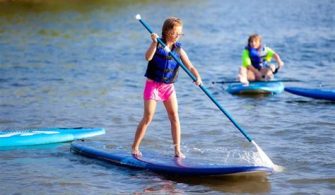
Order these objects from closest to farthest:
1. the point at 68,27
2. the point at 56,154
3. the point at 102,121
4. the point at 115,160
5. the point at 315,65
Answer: the point at 115,160 < the point at 56,154 < the point at 102,121 < the point at 315,65 < the point at 68,27

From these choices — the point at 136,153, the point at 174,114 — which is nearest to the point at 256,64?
the point at 136,153

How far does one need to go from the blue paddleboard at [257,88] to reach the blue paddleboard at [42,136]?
168 inches

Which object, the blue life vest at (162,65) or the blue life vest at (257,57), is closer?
the blue life vest at (162,65)

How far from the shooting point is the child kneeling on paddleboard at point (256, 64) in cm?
1366

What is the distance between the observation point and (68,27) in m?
30.1

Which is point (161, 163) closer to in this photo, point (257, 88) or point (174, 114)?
point (174, 114)

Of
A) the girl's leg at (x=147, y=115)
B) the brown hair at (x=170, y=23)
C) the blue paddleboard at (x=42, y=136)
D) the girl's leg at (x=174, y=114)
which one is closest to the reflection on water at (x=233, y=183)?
the girl's leg at (x=174, y=114)

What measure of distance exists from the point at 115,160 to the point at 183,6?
3660 cm

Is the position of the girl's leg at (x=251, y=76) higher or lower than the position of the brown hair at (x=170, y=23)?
lower

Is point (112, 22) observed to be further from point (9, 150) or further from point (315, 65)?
point (9, 150)

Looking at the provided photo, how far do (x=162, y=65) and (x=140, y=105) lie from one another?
4.90 meters

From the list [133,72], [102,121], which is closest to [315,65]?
[133,72]

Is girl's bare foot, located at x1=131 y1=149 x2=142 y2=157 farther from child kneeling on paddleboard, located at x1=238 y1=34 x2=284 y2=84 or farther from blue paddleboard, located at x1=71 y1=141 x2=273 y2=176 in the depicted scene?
child kneeling on paddleboard, located at x1=238 y1=34 x2=284 y2=84

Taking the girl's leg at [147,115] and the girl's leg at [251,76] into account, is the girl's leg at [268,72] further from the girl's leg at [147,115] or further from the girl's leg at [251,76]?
the girl's leg at [147,115]
